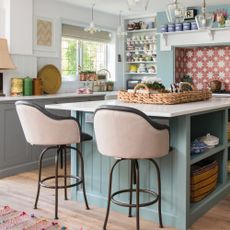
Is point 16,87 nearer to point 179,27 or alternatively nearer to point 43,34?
point 43,34

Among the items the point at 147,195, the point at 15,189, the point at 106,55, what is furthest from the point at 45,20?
the point at 147,195

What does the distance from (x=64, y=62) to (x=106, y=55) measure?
4.03 ft

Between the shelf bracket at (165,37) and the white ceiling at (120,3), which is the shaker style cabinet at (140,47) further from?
the white ceiling at (120,3)

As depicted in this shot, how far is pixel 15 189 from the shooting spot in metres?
3.85

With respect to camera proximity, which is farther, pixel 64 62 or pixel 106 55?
pixel 106 55

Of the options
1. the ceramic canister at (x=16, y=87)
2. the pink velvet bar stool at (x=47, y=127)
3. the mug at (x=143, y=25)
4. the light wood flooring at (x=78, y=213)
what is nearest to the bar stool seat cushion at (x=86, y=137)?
the pink velvet bar stool at (x=47, y=127)

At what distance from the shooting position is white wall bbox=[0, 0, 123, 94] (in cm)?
497

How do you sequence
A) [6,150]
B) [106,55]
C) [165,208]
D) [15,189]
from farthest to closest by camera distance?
[106,55] < [6,150] < [15,189] < [165,208]

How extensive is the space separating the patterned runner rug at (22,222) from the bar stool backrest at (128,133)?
30.5 inches

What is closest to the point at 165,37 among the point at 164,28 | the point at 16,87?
the point at 164,28

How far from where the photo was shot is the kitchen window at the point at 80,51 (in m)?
6.23

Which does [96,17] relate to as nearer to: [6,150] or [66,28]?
[66,28]

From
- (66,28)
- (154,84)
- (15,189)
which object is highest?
(66,28)

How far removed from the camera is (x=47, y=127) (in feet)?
9.71
